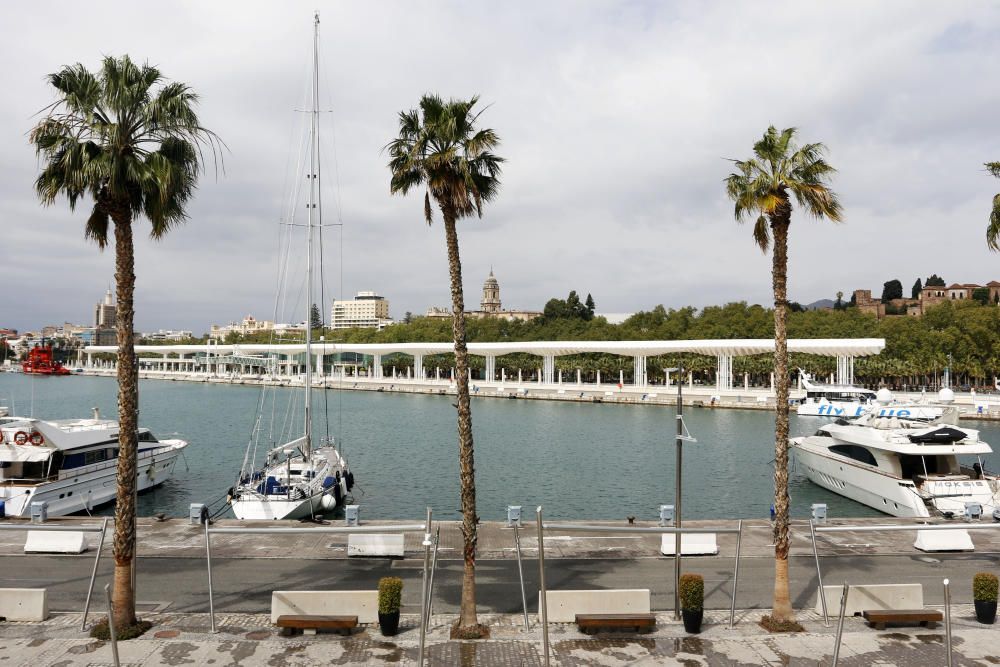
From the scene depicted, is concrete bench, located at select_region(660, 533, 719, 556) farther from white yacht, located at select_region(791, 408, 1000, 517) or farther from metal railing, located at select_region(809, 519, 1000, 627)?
white yacht, located at select_region(791, 408, 1000, 517)

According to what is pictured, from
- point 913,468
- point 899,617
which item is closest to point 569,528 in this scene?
point 899,617

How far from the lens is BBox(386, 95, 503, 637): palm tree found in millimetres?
12602

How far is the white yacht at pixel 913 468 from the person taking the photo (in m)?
25.8

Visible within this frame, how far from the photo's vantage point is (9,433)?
83.8 feet

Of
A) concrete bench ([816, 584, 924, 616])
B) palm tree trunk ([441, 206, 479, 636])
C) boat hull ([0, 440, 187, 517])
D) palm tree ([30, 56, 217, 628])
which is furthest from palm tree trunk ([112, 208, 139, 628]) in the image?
concrete bench ([816, 584, 924, 616])

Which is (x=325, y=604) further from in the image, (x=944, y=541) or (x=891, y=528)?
(x=944, y=541)

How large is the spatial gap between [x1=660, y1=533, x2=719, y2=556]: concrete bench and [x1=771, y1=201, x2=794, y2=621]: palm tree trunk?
4.63 m

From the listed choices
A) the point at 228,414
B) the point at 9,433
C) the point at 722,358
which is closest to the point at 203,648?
the point at 9,433

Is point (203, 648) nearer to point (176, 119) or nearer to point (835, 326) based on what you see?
point (176, 119)

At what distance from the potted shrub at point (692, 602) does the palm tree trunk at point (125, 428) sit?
394 inches

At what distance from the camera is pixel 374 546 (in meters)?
17.6

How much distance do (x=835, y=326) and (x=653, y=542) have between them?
99159 millimetres

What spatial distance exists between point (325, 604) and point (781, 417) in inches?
367

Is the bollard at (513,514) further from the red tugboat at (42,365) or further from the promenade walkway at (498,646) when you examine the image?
the red tugboat at (42,365)
